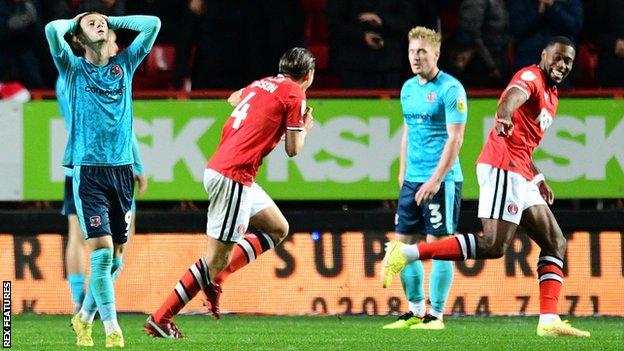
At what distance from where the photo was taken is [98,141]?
30.1ft

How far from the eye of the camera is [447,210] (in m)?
11.2

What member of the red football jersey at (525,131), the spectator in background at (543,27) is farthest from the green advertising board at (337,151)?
the red football jersey at (525,131)

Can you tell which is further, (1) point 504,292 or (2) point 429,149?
(1) point 504,292

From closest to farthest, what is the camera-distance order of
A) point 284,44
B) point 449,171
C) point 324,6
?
point 449,171
point 284,44
point 324,6

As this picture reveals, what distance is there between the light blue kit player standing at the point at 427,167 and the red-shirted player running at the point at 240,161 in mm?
1452

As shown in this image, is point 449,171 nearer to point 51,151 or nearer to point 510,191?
point 510,191

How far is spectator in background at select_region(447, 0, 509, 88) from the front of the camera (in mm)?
13977

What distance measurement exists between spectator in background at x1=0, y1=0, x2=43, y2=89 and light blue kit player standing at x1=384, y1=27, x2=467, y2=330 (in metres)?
4.25

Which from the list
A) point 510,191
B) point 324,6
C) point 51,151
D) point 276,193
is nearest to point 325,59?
point 324,6

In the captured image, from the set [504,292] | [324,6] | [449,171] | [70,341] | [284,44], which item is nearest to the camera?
[70,341]

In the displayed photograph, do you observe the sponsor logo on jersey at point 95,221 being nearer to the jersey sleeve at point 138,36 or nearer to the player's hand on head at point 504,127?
the jersey sleeve at point 138,36

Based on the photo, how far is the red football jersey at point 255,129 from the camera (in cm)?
977

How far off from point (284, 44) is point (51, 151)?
7.81 ft

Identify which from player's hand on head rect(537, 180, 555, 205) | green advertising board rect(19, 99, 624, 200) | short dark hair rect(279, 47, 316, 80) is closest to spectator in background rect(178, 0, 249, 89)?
green advertising board rect(19, 99, 624, 200)
